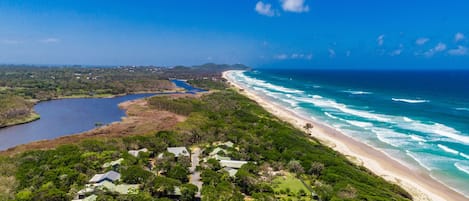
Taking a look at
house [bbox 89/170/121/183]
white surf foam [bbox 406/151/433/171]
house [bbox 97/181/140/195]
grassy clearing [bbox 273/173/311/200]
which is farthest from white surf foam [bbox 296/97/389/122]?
house [bbox 89/170/121/183]

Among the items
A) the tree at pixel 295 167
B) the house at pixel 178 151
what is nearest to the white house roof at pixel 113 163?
the house at pixel 178 151

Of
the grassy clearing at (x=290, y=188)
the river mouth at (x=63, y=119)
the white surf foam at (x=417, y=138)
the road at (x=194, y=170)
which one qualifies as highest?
the grassy clearing at (x=290, y=188)

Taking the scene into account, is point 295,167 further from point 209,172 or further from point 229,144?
point 229,144

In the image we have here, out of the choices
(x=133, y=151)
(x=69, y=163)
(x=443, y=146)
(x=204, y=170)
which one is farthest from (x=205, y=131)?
(x=443, y=146)

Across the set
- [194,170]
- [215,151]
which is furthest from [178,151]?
[194,170]

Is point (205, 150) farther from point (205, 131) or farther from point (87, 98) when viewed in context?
point (87, 98)

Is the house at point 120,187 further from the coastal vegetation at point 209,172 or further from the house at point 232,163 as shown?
the house at point 232,163

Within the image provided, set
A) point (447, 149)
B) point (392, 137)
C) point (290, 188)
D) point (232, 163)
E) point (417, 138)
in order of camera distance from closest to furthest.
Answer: point (290, 188), point (232, 163), point (447, 149), point (417, 138), point (392, 137)
